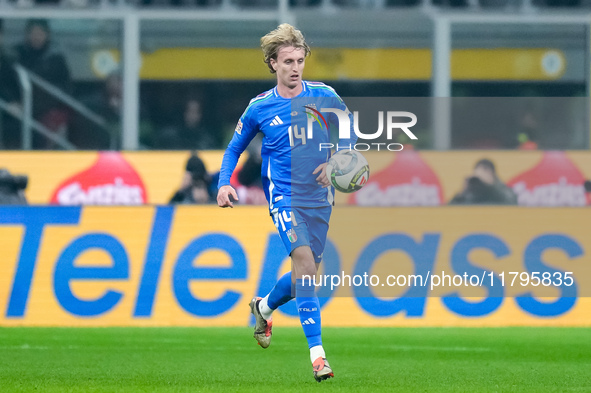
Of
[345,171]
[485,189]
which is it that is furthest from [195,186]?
[345,171]

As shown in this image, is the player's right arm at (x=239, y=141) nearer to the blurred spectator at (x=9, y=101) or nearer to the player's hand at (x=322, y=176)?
the player's hand at (x=322, y=176)

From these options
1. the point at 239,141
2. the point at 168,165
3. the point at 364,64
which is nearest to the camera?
the point at 239,141

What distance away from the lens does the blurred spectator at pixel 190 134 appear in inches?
518

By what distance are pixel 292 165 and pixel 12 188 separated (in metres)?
5.51

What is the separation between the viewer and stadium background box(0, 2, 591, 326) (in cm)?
1068

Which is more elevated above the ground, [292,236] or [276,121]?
[276,121]

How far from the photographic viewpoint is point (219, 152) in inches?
465

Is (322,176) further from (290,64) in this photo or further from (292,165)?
(290,64)

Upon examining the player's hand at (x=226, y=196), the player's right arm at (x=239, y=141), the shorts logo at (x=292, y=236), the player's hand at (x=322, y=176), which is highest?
the player's right arm at (x=239, y=141)

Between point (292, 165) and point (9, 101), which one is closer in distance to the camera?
point (292, 165)

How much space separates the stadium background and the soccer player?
3831mm

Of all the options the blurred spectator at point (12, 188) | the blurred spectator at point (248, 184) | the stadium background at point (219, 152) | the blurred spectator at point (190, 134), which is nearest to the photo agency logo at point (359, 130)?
the stadium background at point (219, 152)

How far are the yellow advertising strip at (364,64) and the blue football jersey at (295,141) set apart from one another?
6.61 metres

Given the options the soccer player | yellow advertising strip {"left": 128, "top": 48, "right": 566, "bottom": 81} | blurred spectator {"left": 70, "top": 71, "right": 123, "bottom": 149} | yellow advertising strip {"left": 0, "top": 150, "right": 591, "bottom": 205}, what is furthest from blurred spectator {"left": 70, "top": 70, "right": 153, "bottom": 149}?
the soccer player
